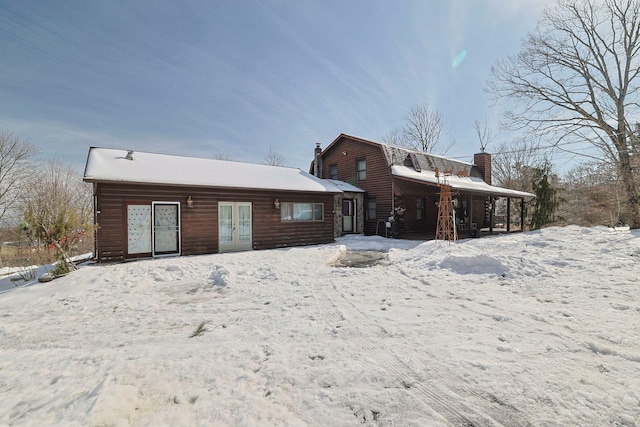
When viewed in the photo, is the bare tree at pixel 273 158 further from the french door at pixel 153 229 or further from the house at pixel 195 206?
the french door at pixel 153 229

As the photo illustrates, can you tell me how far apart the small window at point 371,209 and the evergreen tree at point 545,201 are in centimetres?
1233

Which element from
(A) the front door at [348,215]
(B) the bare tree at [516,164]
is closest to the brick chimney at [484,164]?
(B) the bare tree at [516,164]

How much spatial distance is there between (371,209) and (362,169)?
8.87 ft

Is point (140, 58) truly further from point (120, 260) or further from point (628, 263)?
point (628, 263)

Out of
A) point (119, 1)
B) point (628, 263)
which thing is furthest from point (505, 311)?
point (119, 1)

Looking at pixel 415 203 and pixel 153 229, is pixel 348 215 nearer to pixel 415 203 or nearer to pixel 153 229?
pixel 415 203

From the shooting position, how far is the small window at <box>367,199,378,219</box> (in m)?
16.9

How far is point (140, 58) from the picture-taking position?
10.3m

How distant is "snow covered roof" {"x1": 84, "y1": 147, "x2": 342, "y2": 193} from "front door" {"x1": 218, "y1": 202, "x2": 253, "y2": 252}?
0.99 m

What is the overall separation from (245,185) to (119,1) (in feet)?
21.5

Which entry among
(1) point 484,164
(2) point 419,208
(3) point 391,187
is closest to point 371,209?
(3) point 391,187

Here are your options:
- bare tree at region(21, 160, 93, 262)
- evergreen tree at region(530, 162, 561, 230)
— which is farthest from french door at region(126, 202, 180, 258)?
evergreen tree at region(530, 162, 561, 230)

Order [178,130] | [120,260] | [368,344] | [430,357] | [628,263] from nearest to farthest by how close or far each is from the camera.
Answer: [430,357], [368,344], [628,263], [120,260], [178,130]

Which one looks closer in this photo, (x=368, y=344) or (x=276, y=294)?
(x=368, y=344)
